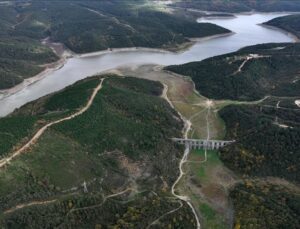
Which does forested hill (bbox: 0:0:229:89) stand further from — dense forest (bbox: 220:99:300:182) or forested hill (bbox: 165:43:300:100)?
dense forest (bbox: 220:99:300:182)

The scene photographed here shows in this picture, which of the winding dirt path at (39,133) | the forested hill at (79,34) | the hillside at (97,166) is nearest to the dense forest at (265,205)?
the hillside at (97,166)

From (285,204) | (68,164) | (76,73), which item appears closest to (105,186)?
(68,164)

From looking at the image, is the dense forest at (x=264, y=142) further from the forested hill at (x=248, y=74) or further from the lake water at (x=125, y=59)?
the lake water at (x=125, y=59)

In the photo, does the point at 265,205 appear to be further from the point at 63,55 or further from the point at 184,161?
the point at 63,55

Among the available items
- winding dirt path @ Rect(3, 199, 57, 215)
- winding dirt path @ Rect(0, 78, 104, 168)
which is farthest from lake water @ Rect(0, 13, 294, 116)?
winding dirt path @ Rect(3, 199, 57, 215)

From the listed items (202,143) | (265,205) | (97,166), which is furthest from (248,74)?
(97,166)

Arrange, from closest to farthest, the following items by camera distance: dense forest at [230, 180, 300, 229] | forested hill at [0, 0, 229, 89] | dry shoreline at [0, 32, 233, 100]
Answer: dense forest at [230, 180, 300, 229], dry shoreline at [0, 32, 233, 100], forested hill at [0, 0, 229, 89]

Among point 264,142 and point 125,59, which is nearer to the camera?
point 264,142
